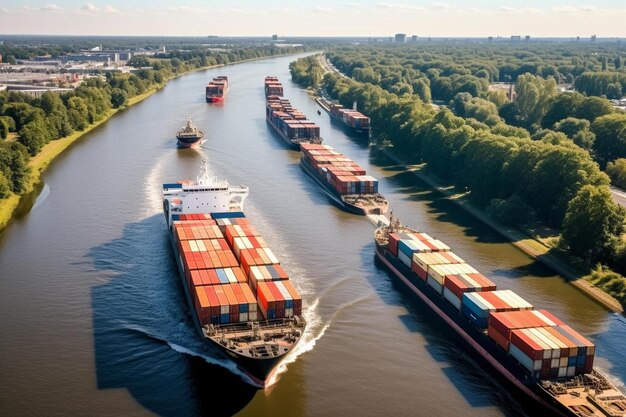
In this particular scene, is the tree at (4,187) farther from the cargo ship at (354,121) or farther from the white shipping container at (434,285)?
the cargo ship at (354,121)

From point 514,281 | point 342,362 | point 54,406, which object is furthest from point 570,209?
point 54,406

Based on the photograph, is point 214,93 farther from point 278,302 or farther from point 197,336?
point 278,302

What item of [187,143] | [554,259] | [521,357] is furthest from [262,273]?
[187,143]

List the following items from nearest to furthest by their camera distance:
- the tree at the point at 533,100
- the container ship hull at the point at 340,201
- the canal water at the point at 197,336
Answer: the canal water at the point at 197,336, the container ship hull at the point at 340,201, the tree at the point at 533,100

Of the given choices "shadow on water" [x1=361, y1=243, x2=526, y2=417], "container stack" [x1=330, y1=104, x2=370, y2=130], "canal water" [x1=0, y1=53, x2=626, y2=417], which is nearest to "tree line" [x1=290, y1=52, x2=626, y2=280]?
"container stack" [x1=330, y1=104, x2=370, y2=130]

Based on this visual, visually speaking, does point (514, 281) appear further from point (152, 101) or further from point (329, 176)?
point (152, 101)

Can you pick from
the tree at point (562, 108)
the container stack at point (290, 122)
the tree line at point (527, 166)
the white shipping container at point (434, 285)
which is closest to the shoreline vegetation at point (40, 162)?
the container stack at point (290, 122)
